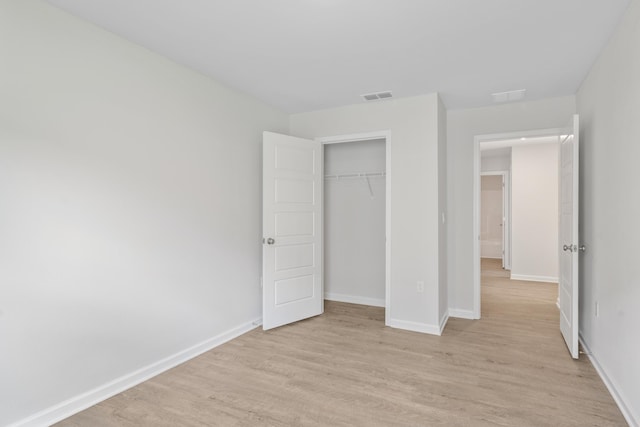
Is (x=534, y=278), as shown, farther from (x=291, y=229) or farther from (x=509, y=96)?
(x=291, y=229)

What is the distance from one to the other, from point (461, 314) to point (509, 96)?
2.48 meters

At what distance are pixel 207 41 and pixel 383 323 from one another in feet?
10.5

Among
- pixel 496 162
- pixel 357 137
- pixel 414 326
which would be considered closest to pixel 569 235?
pixel 414 326

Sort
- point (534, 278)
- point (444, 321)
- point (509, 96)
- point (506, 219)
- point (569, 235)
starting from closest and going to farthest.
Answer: point (569, 235) < point (509, 96) < point (444, 321) < point (534, 278) < point (506, 219)

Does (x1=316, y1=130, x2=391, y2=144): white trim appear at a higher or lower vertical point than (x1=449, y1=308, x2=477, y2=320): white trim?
higher

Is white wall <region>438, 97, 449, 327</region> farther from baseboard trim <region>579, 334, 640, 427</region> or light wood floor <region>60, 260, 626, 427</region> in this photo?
baseboard trim <region>579, 334, 640, 427</region>

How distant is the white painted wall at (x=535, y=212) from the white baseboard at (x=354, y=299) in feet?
10.9

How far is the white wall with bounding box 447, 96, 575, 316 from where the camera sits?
13.0ft

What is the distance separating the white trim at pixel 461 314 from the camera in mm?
4062

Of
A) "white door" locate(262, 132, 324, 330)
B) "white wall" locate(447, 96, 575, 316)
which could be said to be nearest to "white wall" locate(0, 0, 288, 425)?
"white door" locate(262, 132, 324, 330)

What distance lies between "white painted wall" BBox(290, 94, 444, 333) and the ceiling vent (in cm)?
68

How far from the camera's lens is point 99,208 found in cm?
234

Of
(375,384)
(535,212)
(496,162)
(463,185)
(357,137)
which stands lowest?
(375,384)

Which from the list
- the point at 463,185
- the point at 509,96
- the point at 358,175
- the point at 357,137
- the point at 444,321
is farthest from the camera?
the point at 358,175
